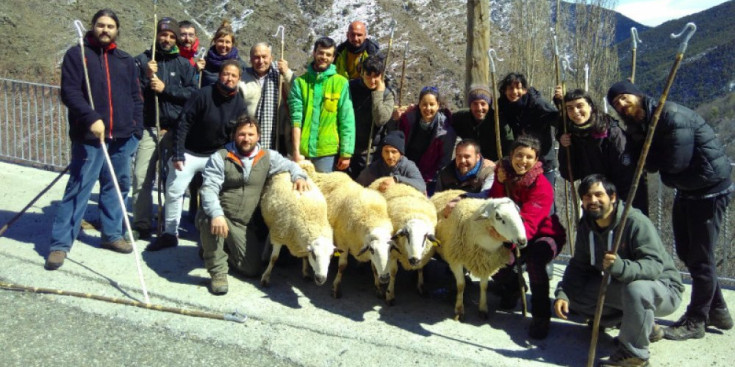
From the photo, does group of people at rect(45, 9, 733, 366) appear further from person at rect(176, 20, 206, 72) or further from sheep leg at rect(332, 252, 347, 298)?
sheep leg at rect(332, 252, 347, 298)

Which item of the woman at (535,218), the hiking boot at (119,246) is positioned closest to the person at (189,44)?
the hiking boot at (119,246)

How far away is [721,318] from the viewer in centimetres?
553

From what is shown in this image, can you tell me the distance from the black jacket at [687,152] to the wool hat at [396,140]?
7.51 ft

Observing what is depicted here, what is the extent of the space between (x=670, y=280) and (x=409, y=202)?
2.38 metres

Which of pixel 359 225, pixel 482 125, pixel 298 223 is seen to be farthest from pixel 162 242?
pixel 482 125

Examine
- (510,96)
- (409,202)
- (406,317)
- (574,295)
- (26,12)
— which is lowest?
(406,317)

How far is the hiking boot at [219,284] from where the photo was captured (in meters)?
5.85

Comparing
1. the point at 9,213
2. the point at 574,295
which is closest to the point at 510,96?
the point at 574,295

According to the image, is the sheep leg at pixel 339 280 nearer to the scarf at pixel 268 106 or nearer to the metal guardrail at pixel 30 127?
the scarf at pixel 268 106

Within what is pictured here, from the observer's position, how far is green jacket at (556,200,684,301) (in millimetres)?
4695

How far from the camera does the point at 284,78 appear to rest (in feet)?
23.5

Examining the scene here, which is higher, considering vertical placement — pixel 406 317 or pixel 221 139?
pixel 221 139

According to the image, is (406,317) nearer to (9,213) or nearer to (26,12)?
(9,213)

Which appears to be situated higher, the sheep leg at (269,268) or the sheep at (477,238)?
the sheep at (477,238)
